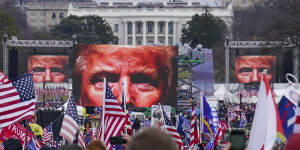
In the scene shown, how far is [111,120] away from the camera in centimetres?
1327

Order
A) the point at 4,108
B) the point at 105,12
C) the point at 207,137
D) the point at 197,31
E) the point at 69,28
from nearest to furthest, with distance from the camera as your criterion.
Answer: the point at 4,108, the point at 207,137, the point at 197,31, the point at 69,28, the point at 105,12

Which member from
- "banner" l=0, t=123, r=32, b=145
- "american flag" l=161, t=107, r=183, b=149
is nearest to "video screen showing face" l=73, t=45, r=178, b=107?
"banner" l=0, t=123, r=32, b=145

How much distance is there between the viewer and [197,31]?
300 feet

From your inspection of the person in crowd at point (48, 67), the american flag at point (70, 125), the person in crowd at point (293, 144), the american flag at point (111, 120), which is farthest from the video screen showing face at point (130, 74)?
the person in crowd at point (293, 144)

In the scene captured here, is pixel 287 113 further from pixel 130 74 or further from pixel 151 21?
pixel 151 21

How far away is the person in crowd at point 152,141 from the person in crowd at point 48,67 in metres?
53.6

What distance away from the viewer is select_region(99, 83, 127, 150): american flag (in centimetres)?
1313

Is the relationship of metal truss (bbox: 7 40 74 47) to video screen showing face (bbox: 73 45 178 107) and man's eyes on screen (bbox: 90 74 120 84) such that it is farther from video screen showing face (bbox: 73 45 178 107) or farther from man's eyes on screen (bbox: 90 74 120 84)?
man's eyes on screen (bbox: 90 74 120 84)

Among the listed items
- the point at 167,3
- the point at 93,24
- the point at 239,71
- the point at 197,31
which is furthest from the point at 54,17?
the point at 239,71

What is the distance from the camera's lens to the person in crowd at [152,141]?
5.98 metres

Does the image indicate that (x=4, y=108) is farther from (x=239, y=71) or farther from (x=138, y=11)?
(x=138, y=11)

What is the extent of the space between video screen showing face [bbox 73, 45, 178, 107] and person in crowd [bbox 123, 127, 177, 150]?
45.8m

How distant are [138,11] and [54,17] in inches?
1587

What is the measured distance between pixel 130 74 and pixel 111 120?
132ft
